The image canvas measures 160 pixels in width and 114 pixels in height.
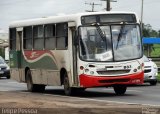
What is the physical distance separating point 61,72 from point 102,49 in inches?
102

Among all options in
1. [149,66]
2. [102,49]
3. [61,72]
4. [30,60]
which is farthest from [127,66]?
[149,66]

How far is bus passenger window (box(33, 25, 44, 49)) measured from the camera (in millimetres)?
26580

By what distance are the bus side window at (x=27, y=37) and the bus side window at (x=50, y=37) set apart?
1.61 metres

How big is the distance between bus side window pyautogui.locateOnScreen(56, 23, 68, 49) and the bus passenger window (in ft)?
4.98

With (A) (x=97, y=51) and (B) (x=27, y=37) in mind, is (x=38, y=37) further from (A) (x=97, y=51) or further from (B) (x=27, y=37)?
(A) (x=97, y=51)

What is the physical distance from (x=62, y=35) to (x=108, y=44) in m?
2.28

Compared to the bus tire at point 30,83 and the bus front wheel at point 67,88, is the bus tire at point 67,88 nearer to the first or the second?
the bus front wheel at point 67,88

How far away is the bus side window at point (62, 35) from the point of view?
2435cm

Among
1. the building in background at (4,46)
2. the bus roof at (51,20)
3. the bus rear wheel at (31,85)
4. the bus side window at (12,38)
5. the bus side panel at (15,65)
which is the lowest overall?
the building in background at (4,46)

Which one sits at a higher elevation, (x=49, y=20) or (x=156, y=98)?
(x=49, y=20)

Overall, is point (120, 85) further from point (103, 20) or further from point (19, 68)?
point (19, 68)

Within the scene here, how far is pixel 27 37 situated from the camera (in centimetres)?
2803

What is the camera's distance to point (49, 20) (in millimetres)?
25922

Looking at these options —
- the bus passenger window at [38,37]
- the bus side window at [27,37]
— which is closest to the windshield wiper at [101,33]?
the bus passenger window at [38,37]
